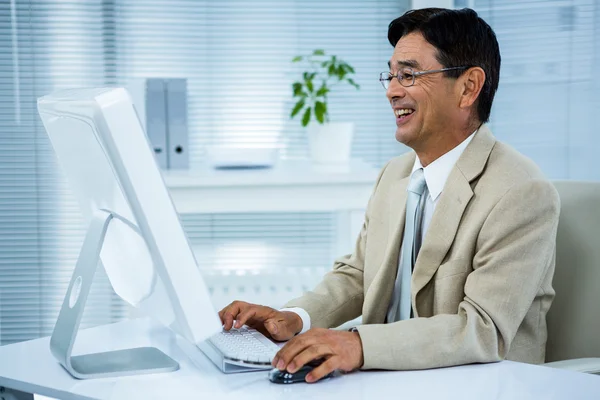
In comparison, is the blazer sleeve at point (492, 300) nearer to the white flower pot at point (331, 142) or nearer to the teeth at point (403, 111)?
the teeth at point (403, 111)

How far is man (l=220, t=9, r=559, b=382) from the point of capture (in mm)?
1288

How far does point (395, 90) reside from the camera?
170 cm

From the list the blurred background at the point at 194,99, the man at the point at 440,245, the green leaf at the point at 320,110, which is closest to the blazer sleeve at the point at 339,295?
the man at the point at 440,245

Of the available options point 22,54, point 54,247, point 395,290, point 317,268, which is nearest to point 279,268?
point 317,268

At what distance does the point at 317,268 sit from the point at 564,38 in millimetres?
1610

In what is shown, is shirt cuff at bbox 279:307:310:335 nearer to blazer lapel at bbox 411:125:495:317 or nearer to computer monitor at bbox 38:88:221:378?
blazer lapel at bbox 411:125:495:317

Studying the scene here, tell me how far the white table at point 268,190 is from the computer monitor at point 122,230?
1639 mm

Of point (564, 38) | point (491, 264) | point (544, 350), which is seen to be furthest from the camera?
point (564, 38)

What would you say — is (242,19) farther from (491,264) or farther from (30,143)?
(491,264)

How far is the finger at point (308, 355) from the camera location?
1191 millimetres

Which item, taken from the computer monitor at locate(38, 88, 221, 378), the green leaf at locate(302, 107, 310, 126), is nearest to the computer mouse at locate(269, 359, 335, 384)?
the computer monitor at locate(38, 88, 221, 378)

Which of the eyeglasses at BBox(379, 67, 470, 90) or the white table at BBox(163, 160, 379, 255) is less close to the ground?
the eyeglasses at BBox(379, 67, 470, 90)

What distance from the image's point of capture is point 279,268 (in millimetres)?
3740

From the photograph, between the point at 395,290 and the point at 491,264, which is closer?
the point at 491,264
